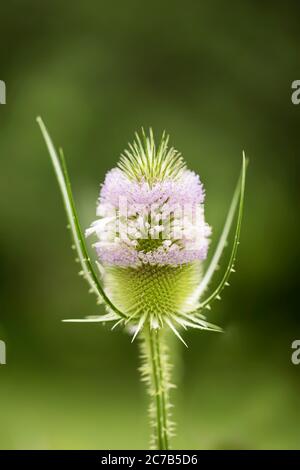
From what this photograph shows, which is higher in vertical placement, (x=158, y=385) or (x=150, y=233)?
(x=150, y=233)

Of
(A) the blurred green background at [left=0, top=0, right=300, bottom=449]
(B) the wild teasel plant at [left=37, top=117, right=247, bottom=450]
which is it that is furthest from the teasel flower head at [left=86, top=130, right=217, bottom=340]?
(A) the blurred green background at [left=0, top=0, right=300, bottom=449]

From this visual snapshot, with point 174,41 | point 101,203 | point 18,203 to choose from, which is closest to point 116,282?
point 101,203

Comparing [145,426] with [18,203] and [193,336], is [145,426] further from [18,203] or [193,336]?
[18,203]

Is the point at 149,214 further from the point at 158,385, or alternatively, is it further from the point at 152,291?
the point at 158,385

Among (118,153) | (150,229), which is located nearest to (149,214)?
(150,229)

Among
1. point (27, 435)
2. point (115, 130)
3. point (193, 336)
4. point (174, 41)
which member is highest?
point (174, 41)

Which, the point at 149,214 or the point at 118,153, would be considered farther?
the point at 118,153
